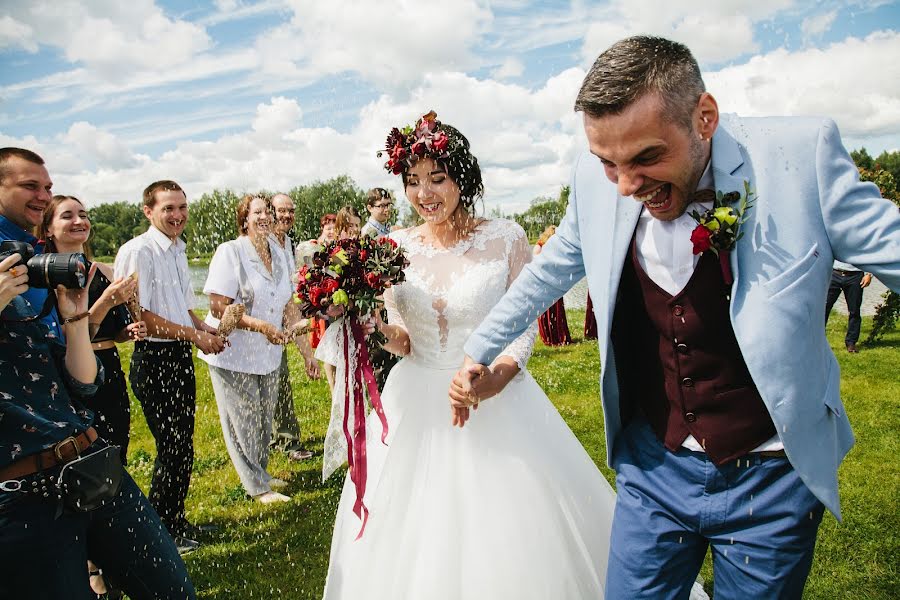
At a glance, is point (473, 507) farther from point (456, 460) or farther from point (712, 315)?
point (712, 315)

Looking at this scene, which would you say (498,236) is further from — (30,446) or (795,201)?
(30,446)

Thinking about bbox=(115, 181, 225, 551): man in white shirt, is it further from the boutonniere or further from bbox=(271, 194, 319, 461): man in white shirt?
the boutonniere

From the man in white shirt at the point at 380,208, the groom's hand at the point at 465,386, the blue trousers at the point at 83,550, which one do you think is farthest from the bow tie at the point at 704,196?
the man in white shirt at the point at 380,208

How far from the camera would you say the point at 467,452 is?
3672 millimetres

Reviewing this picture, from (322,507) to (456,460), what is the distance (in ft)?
8.40

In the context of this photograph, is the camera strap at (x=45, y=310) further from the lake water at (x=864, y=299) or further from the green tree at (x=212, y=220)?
the lake water at (x=864, y=299)

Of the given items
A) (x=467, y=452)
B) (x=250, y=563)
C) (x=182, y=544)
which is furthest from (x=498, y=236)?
(x=182, y=544)

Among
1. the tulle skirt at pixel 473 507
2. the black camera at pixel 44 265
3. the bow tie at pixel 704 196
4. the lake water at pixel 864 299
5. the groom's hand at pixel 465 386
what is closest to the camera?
the bow tie at pixel 704 196

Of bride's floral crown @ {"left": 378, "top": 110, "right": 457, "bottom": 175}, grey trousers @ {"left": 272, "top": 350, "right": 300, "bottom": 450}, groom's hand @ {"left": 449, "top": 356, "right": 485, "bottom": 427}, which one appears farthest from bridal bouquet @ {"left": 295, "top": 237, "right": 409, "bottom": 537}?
grey trousers @ {"left": 272, "top": 350, "right": 300, "bottom": 450}

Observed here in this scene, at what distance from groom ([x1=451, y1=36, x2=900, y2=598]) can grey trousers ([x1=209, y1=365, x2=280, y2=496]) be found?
405cm

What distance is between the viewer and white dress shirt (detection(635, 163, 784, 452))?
2.26m

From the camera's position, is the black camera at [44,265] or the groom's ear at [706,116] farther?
the black camera at [44,265]

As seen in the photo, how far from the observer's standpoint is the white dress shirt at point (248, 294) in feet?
18.8

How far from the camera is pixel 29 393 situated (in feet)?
8.48
